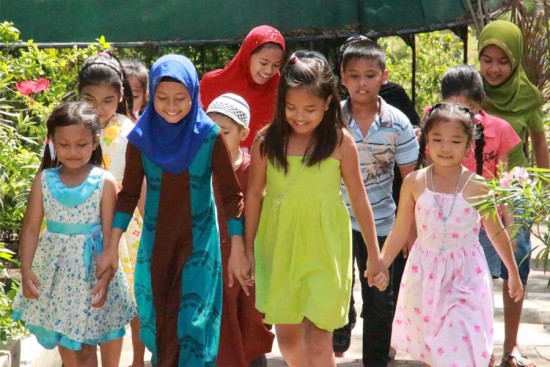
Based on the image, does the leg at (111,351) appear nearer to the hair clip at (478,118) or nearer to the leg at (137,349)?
the leg at (137,349)

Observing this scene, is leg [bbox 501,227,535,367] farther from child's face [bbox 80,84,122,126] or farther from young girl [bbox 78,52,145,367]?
child's face [bbox 80,84,122,126]

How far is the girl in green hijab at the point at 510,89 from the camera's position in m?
6.58

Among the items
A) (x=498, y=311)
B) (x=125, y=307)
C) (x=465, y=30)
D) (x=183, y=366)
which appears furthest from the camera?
(x=465, y=30)

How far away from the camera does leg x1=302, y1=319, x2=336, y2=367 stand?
5.18 meters

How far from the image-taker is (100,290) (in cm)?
514

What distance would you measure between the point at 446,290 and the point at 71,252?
5.43ft

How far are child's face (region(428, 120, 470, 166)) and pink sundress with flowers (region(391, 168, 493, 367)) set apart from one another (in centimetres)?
14

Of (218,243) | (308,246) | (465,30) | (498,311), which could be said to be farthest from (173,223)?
(465,30)

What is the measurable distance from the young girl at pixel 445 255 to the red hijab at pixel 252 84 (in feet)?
4.31

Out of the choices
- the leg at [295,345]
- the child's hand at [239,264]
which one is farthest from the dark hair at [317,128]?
the leg at [295,345]

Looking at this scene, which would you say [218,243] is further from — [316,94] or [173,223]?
[316,94]

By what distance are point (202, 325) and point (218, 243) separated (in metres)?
0.38

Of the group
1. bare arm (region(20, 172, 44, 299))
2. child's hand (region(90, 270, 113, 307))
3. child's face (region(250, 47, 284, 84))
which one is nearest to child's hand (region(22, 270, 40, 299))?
bare arm (region(20, 172, 44, 299))

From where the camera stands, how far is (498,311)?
7852mm
